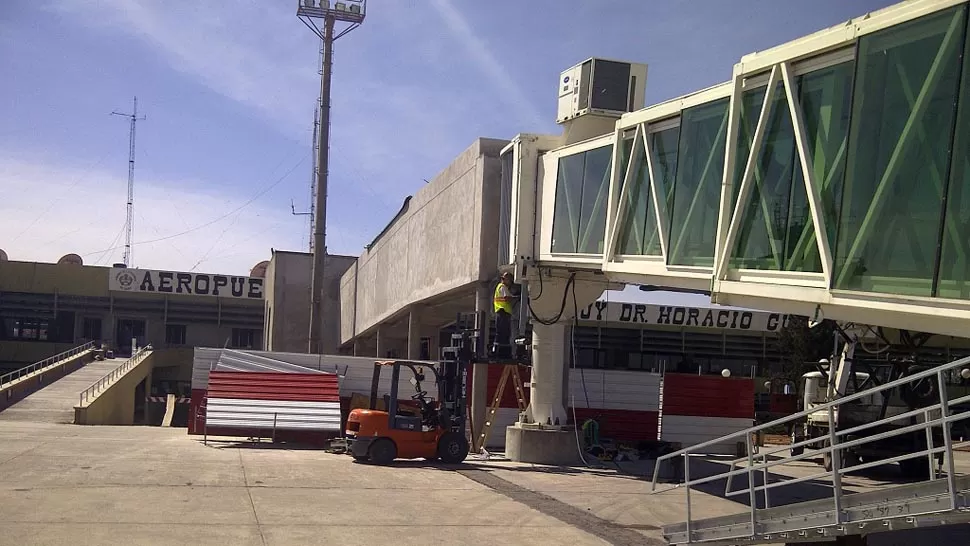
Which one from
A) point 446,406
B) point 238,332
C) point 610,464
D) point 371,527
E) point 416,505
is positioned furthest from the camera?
point 238,332

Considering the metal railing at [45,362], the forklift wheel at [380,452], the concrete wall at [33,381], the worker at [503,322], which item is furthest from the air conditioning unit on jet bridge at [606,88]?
the metal railing at [45,362]

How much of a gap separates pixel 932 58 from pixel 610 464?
15.6 metres

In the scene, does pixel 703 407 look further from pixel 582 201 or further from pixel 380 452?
pixel 380 452

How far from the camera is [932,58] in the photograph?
9.52 m

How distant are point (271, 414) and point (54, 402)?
15.4 m

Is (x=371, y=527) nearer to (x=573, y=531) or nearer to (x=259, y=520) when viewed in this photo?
(x=259, y=520)

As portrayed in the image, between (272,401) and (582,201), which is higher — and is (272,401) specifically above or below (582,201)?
below

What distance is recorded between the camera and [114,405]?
130ft

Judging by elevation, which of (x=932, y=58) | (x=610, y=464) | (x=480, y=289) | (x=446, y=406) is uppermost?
(x=932, y=58)

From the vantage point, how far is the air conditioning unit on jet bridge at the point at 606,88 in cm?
2050

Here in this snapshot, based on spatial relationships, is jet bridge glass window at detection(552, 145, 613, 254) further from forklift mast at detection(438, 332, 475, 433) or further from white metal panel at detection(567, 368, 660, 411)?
white metal panel at detection(567, 368, 660, 411)

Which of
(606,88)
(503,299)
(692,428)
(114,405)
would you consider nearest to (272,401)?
(503,299)

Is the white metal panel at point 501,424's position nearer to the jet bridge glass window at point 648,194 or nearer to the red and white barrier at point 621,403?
the red and white barrier at point 621,403

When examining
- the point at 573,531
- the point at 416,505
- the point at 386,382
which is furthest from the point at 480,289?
the point at 573,531
